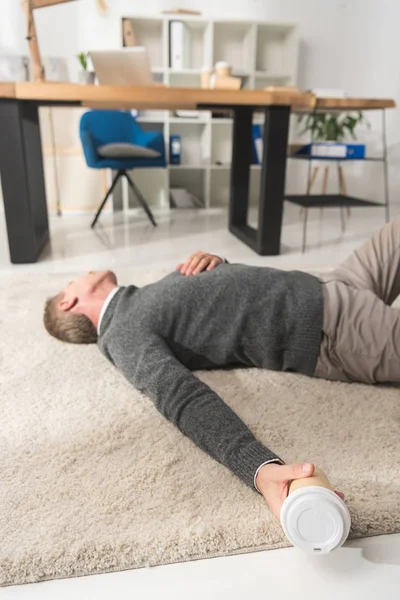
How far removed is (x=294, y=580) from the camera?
0.67m

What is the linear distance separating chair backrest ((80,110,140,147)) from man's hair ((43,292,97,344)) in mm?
2282

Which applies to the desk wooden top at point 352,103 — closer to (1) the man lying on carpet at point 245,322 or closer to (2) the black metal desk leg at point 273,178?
(2) the black metal desk leg at point 273,178

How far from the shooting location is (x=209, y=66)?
3.72m

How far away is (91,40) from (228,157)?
1432 millimetres

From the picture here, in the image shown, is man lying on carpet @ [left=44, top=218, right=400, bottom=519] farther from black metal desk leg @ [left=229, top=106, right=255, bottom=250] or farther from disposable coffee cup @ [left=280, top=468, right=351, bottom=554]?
black metal desk leg @ [left=229, top=106, right=255, bottom=250]

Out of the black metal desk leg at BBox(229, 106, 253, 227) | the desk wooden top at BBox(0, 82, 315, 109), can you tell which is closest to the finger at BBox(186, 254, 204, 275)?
the desk wooden top at BBox(0, 82, 315, 109)

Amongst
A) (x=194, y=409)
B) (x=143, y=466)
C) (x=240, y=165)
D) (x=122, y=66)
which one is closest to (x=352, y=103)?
(x=240, y=165)

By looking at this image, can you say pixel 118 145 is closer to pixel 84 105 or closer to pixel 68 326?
pixel 84 105

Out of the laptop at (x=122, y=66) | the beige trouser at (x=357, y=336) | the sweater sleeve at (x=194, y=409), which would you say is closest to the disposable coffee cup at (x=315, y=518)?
the sweater sleeve at (x=194, y=409)

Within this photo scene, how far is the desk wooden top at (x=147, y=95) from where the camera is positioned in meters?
Result: 1.94

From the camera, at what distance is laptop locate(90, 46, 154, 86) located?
2.21m

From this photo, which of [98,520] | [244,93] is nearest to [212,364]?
[98,520]

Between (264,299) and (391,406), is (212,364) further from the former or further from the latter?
(391,406)

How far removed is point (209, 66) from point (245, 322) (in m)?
3.21
